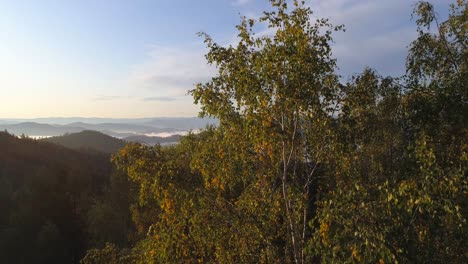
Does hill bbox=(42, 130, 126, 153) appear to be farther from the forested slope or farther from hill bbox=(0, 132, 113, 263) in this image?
the forested slope

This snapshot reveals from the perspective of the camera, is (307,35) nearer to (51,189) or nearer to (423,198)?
(423,198)

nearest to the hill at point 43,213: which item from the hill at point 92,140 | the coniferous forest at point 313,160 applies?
the coniferous forest at point 313,160

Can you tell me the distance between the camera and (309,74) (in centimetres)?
928

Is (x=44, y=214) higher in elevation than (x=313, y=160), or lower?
lower

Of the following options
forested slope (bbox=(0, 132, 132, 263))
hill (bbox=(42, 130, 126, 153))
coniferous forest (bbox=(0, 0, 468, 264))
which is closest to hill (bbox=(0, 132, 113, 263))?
forested slope (bbox=(0, 132, 132, 263))

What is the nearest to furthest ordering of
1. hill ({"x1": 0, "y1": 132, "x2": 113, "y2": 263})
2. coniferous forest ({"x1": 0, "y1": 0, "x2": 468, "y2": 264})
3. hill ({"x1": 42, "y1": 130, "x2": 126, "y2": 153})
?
coniferous forest ({"x1": 0, "y1": 0, "x2": 468, "y2": 264})
hill ({"x1": 0, "y1": 132, "x2": 113, "y2": 263})
hill ({"x1": 42, "y1": 130, "x2": 126, "y2": 153})

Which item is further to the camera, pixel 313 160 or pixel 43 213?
pixel 43 213

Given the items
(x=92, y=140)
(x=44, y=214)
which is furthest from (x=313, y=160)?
(x=92, y=140)

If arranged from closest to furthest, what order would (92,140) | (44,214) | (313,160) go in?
(313,160)
(44,214)
(92,140)

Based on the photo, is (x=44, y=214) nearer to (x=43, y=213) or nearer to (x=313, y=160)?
(x=43, y=213)

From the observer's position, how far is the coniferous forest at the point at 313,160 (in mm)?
6961

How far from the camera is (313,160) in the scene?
11.9 meters

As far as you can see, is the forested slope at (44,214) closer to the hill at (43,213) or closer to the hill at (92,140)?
the hill at (43,213)

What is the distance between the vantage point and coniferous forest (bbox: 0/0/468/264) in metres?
6.96
